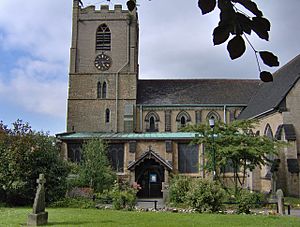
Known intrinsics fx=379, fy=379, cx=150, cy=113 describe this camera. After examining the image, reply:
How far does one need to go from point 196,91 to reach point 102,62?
1173 cm

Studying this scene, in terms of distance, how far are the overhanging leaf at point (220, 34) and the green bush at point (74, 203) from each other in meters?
20.4

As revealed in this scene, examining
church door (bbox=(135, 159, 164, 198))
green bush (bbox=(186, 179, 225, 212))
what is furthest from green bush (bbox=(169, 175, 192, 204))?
church door (bbox=(135, 159, 164, 198))

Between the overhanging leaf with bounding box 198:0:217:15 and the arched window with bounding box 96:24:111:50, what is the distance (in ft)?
142

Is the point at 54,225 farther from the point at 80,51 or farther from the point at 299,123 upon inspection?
the point at 80,51

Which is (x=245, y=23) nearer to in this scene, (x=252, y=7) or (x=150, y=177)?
(x=252, y=7)

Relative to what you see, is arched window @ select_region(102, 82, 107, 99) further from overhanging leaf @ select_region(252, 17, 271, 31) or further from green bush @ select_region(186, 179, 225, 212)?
overhanging leaf @ select_region(252, 17, 271, 31)

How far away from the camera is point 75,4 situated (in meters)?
45.5

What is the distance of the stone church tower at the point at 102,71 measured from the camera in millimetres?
43094

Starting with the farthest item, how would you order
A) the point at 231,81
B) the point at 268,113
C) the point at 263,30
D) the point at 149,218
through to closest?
the point at 231,81
the point at 268,113
the point at 149,218
the point at 263,30

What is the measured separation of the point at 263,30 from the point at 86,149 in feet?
93.6

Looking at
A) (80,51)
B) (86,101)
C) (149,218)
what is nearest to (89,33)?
(80,51)

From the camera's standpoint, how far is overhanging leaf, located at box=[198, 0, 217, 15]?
209 centimetres

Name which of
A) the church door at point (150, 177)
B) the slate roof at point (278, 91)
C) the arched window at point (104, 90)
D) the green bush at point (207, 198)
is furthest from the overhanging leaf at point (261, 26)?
the arched window at point (104, 90)

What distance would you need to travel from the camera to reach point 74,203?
880 inches
